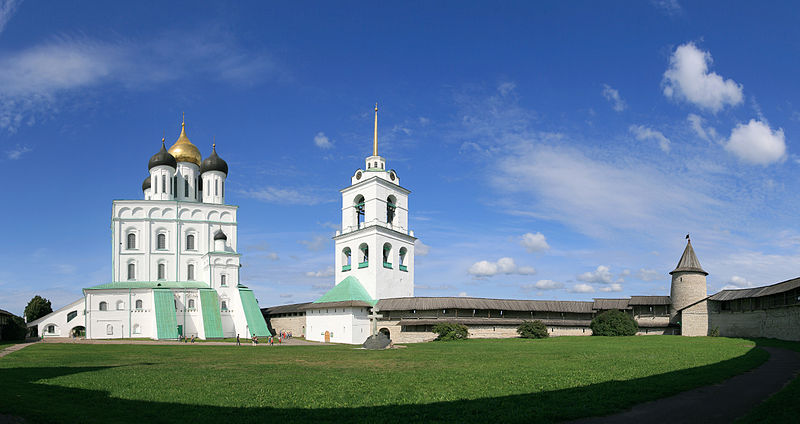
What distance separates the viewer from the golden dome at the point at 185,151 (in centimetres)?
5866

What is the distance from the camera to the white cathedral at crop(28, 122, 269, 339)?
47.1 m

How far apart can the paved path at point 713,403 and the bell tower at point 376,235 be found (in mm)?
35312

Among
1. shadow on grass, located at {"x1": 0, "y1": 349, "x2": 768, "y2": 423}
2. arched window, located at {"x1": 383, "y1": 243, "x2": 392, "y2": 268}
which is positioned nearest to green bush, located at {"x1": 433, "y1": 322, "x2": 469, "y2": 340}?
arched window, located at {"x1": 383, "y1": 243, "x2": 392, "y2": 268}

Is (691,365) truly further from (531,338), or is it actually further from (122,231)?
(122,231)

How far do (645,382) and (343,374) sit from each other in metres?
8.02

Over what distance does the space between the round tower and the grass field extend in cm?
2395

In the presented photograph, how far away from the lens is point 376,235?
48.7 meters

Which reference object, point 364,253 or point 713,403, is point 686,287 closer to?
point 364,253

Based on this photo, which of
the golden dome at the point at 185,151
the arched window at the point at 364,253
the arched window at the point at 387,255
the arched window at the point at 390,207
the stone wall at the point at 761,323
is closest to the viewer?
the stone wall at the point at 761,323

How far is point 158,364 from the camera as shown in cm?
2108

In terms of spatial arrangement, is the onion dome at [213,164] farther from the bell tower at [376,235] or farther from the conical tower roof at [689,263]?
the conical tower roof at [689,263]

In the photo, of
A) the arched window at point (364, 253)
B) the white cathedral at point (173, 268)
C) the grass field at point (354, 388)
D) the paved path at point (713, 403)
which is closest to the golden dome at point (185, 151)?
the white cathedral at point (173, 268)

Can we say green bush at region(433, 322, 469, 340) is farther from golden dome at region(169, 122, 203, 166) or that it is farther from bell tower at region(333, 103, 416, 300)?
golden dome at region(169, 122, 203, 166)

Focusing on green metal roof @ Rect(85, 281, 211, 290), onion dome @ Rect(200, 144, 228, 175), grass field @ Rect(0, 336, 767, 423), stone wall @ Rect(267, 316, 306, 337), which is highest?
onion dome @ Rect(200, 144, 228, 175)
